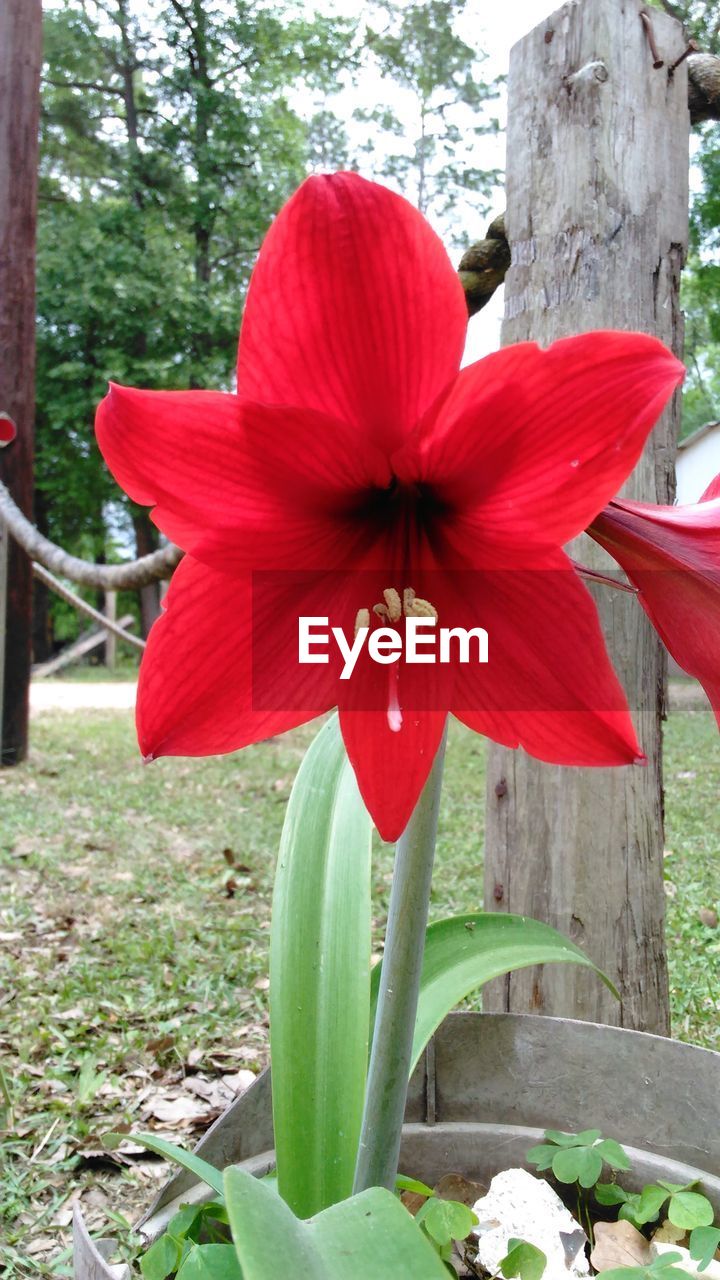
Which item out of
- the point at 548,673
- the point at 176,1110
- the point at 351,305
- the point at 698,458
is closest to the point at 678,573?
the point at 548,673

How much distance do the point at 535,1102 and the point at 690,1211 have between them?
19 centimetres

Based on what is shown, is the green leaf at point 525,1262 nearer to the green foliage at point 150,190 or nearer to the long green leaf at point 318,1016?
the long green leaf at point 318,1016

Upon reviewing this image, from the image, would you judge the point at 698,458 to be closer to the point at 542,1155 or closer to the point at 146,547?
the point at 542,1155

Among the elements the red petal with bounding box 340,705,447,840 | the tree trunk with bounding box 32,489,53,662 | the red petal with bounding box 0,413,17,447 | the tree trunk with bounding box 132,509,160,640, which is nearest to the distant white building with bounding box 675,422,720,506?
the red petal with bounding box 340,705,447,840

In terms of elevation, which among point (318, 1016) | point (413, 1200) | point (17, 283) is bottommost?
point (413, 1200)

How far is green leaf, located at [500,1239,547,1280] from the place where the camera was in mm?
615

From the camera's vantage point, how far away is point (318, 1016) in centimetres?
64

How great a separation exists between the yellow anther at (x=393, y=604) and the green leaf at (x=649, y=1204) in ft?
1.73

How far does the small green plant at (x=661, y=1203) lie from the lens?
651mm

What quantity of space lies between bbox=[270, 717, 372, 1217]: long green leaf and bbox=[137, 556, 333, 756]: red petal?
27 centimetres

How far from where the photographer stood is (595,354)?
1.11 ft

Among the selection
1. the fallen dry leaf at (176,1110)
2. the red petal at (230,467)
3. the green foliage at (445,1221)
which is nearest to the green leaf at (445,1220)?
the green foliage at (445,1221)

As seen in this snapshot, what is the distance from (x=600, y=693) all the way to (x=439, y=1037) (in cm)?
54

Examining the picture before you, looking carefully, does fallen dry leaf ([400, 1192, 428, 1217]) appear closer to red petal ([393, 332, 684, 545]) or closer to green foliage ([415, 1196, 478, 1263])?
green foliage ([415, 1196, 478, 1263])
